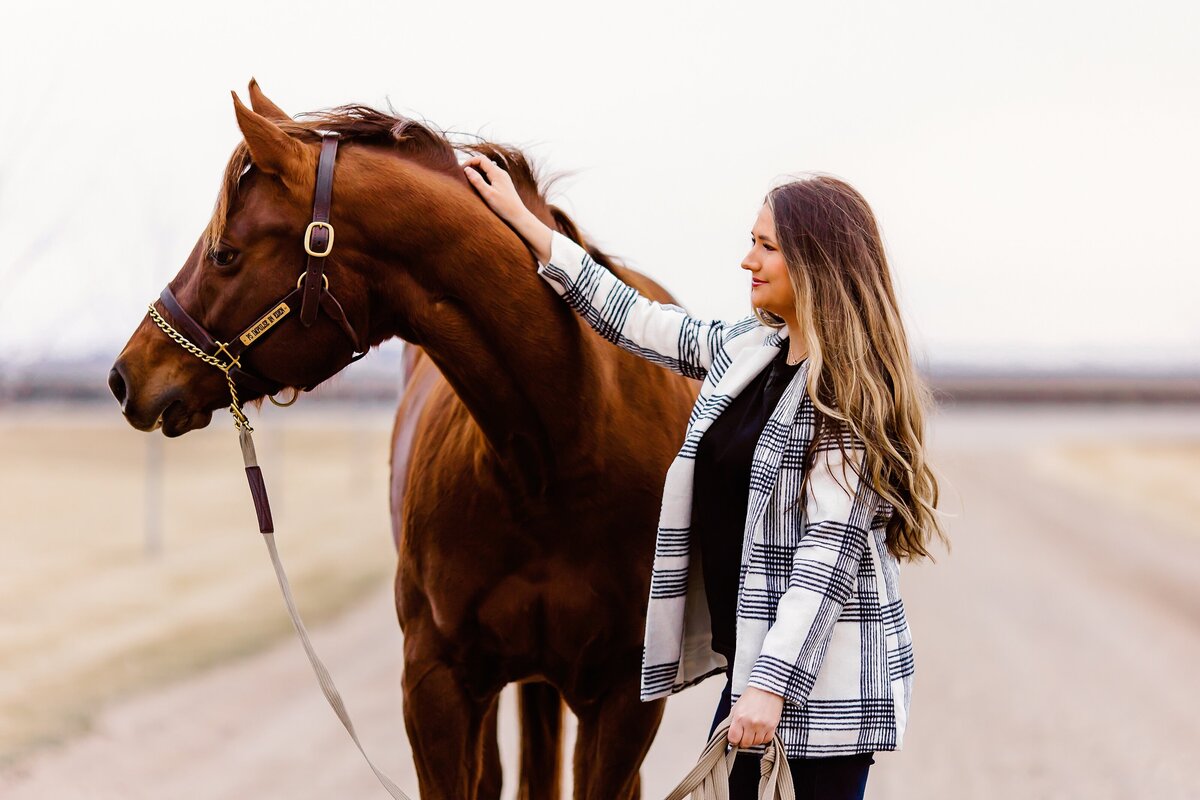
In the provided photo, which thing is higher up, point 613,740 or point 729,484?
point 729,484

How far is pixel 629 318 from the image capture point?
2.63 meters

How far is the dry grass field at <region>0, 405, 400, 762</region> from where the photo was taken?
7258 mm

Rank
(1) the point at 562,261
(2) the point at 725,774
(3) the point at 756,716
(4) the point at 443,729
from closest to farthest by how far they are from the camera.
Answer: (3) the point at 756,716 < (2) the point at 725,774 < (1) the point at 562,261 < (4) the point at 443,729

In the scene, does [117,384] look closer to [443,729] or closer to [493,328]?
[493,328]

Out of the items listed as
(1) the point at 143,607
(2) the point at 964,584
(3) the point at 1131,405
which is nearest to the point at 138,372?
(1) the point at 143,607

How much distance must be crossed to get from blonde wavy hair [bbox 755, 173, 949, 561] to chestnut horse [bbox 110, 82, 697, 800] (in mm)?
538

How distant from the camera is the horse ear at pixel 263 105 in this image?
A: 251 cm

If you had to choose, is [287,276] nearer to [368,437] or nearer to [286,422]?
[368,437]

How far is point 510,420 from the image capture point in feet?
8.50

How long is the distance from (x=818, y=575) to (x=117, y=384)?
1353 millimetres

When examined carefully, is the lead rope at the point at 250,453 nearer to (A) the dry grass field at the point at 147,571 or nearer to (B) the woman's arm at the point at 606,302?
(B) the woman's arm at the point at 606,302

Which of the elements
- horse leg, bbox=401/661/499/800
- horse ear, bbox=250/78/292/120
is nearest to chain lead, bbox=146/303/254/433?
horse ear, bbox=250/78/292/120

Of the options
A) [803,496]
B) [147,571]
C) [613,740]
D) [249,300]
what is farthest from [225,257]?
[147,571]

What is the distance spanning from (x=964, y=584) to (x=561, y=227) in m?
9.06
